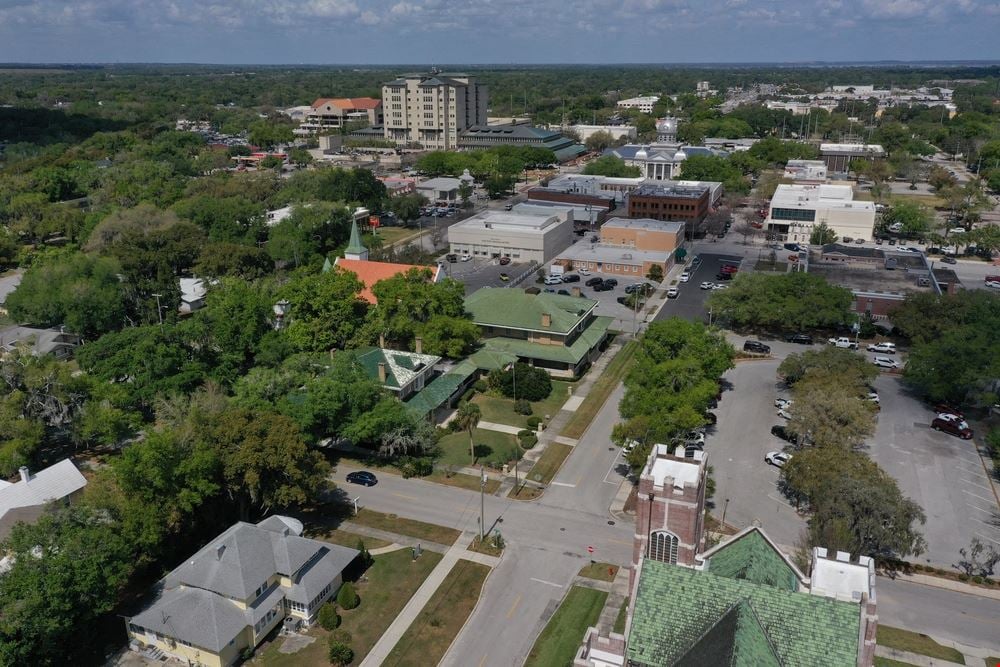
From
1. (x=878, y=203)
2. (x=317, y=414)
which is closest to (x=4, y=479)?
(x=317, y=414)

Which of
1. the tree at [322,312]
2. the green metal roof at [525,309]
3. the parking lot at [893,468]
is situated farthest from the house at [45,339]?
the parking lot at [893,468]

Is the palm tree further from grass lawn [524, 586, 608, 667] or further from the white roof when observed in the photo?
the white roof

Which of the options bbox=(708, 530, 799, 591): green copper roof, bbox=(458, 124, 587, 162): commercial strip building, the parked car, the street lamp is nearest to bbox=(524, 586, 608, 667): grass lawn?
bbox=(708, 530, 799, 591): green copper roof

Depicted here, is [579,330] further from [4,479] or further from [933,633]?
[4,479]

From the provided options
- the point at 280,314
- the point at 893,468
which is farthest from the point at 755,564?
the point at 280,314

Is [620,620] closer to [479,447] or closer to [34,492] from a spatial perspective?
[479,447]
